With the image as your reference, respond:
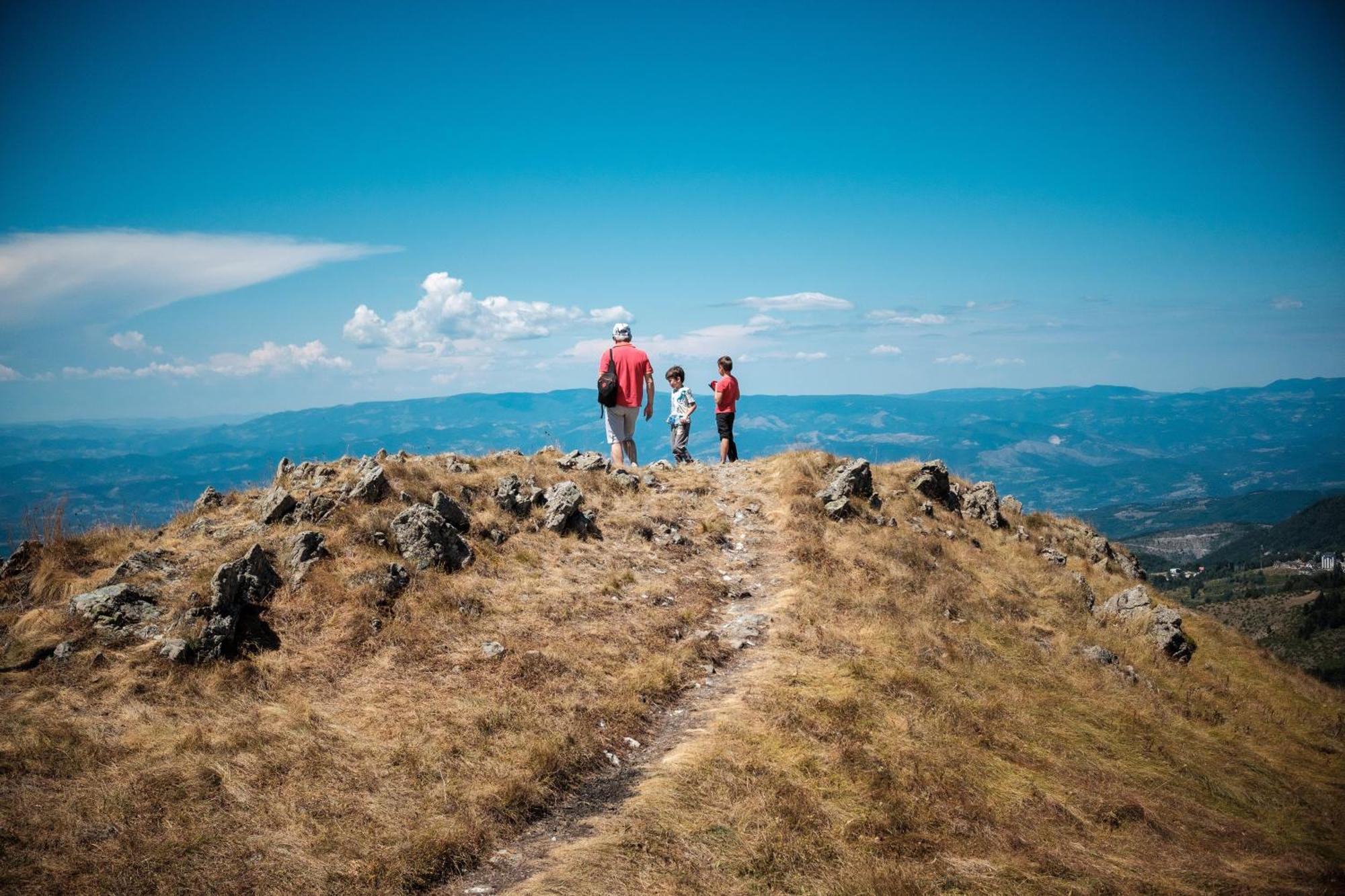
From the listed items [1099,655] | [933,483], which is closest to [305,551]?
[1099,655]

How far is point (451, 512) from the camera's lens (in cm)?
1458

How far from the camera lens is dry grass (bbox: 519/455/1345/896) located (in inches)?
287

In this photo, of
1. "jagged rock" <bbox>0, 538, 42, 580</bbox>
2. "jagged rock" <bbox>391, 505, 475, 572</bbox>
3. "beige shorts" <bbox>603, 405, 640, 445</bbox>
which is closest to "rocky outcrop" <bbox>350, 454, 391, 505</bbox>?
"jagged rock" <bbox>391, 505, 475, 572</bbox>

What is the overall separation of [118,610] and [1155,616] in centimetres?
2438

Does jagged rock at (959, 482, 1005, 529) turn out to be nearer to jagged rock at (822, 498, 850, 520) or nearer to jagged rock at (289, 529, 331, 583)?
jagged rock at (822, 498, 850, 520)

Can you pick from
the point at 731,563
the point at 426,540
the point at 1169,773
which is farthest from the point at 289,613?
the point at 1169,773

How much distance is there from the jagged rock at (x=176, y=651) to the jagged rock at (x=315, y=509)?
13.5 feet

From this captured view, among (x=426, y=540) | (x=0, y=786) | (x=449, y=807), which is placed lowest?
(x=449, y=807)

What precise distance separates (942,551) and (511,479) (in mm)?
13227

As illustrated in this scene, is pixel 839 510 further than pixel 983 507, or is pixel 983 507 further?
pixel 983 507

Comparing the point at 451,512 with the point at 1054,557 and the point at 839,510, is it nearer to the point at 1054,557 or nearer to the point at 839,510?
the point at 839,510

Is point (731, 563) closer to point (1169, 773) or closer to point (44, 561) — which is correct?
point (1169, 773)

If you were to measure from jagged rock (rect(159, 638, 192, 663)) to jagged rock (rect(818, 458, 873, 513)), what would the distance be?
1616 centimetres

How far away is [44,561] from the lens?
1118cm
